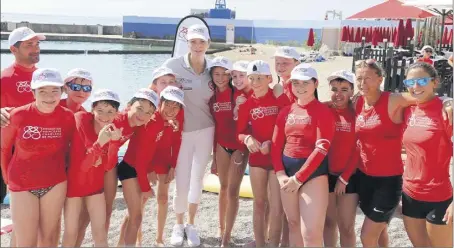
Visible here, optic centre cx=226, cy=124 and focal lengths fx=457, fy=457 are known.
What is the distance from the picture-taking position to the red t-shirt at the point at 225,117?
4.30 metres

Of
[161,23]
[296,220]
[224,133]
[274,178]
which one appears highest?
[161,23]

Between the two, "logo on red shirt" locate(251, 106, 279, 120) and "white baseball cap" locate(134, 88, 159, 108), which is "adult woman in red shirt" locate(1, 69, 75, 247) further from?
"logo on red shirt" locate(251, 106, 279, 120)

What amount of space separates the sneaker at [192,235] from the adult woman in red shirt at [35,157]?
5.03 feet

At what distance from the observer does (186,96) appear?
438cm

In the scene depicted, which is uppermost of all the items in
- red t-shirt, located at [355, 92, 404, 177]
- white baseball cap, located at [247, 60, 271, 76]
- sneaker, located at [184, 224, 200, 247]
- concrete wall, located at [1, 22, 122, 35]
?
concrete wall, located at [1, 22, 122, 35]

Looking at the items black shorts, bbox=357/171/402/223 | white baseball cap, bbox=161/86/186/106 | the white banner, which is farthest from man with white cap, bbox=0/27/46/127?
black shorts, bbox=357/171/402/223

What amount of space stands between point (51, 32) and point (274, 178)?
1770 inches

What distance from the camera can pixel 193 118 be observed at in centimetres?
436

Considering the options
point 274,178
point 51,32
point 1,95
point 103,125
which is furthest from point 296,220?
point 51,32

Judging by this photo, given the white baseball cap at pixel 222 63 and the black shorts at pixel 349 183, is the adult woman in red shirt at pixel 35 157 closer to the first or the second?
the white baseball cap at pixel 222 63

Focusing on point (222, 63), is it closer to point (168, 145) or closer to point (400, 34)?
point (168, 145)

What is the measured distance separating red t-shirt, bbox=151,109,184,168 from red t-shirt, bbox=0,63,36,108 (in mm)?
1131

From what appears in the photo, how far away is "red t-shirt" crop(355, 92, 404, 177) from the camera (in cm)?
342

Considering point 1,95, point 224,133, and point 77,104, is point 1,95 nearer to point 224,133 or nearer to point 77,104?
point 77,104
